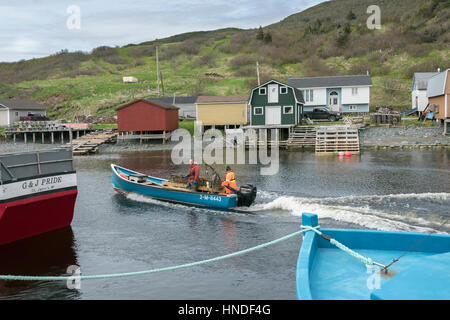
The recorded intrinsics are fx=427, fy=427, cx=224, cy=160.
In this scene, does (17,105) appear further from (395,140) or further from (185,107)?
(395,140)

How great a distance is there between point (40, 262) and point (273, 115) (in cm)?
3810

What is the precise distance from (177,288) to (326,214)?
8528mm

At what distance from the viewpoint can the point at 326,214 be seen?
17.9 meters

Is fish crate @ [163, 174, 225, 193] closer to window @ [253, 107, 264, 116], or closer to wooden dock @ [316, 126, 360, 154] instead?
wooden dock @ [316, 126, 360, 154]

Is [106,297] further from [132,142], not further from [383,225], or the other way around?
[132,142]

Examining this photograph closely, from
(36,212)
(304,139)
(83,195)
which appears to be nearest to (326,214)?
(36,212)

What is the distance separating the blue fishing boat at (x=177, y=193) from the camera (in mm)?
19578

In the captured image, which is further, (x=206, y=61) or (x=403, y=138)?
(x=206, y=61)

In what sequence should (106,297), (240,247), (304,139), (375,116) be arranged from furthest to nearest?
(375,116)
(304,139)
(240,247)
(106,297)

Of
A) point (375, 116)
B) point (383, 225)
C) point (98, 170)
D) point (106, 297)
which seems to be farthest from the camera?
point (375, 116)

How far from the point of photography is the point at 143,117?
5231 cm

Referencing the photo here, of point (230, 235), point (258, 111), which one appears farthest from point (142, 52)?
point (230, 235)

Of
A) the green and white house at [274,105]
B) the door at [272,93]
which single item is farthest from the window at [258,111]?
the door at [272,93]

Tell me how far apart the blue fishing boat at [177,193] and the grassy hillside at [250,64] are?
47025 millimetres
